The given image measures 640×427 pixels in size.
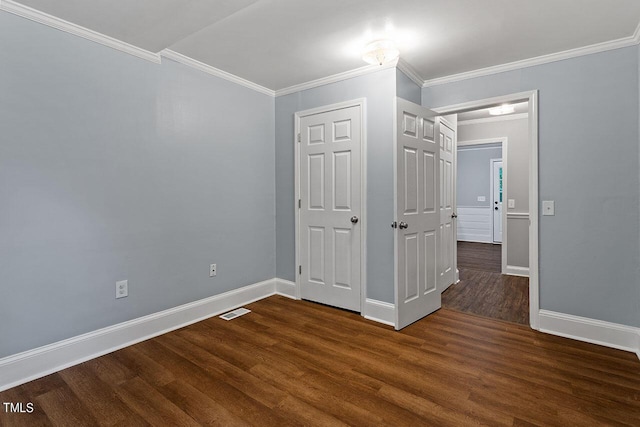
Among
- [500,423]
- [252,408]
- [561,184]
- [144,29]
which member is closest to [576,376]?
[500,423]

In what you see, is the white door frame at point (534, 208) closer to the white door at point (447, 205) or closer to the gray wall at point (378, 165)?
the white door at point (447, 205)

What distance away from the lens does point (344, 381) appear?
2.08 m

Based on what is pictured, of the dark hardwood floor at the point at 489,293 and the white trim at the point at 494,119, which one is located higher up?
the white trim at the point at 494,119

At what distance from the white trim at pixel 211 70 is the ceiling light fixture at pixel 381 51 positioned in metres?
1.48

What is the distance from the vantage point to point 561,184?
2.78m

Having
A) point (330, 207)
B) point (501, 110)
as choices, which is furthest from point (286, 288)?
point (501, 110)

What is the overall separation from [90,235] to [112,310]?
615 millimetres

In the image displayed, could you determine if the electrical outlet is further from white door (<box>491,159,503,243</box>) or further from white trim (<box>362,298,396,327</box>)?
white door (<box>491,159,503,243</box>)

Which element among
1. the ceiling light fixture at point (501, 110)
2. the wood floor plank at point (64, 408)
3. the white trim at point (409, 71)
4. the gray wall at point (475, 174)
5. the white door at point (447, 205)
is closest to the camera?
the wood floor plank at point (64, 408)

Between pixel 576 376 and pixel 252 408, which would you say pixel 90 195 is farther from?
pixel 576 376

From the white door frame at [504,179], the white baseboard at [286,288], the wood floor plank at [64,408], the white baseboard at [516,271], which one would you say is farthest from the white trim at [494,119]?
the wood floor plank at [64,408]

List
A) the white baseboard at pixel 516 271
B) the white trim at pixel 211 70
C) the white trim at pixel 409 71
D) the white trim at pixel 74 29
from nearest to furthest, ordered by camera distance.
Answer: the white trim at pixel 74 29
the white trim at pixel 211 70
the white trim at pixel 409 71
the white baseboard at pixel 516 271

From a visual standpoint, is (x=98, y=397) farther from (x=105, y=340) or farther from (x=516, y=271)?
(x=516, y=271)

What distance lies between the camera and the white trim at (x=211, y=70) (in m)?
2.82
